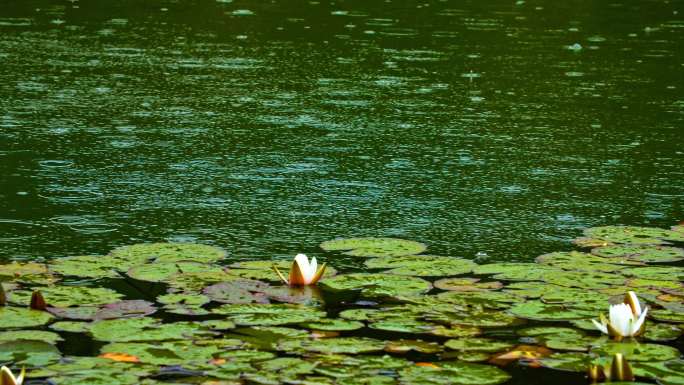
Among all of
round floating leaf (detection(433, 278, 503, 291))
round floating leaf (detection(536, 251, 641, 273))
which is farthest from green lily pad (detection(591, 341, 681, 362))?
round floating leaf (detection(536, 251, 641, 273))

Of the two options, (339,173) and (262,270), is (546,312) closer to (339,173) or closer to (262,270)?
(262,270)

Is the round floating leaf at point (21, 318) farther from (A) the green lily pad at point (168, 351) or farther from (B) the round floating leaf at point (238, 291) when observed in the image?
(B) the round floating leaf at point (238, 291)

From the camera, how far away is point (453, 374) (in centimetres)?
284

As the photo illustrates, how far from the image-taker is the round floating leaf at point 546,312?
329 cm

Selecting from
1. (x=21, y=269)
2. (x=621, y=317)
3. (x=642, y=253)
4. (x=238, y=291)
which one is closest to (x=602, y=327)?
(x=621, y=317)

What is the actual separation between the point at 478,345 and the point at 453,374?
23 centimetres

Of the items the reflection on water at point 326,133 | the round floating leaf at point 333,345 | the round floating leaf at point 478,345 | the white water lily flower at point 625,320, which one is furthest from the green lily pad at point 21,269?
the white water lily flower at point 625,320

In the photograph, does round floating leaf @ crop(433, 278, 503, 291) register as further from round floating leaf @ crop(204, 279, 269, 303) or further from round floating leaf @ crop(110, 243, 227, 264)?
round floating leaf @ crop(110, 243, 227, 264)

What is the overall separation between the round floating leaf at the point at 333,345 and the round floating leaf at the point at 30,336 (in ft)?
1.82

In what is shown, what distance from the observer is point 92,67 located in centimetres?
742

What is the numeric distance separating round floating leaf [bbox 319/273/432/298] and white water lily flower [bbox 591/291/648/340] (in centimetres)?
58

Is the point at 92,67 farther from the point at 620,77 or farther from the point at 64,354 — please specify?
the point at 64,354

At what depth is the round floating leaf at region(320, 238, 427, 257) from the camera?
391 cm

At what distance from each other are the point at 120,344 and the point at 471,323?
0.90 m
